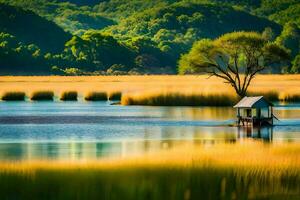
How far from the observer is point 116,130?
4188 centimetres

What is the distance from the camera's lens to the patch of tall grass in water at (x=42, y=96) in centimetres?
7825

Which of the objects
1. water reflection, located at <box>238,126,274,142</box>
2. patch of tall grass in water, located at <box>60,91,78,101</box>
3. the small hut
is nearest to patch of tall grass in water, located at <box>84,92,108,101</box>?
patch of tall grass in water, located at <box>60,91,78,101</box>

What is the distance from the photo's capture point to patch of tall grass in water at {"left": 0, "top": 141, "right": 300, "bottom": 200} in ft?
60.7

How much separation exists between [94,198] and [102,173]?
3460mm

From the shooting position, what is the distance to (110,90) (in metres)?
83.3

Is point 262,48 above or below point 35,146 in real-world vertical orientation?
above

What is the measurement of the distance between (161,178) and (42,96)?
195 feet

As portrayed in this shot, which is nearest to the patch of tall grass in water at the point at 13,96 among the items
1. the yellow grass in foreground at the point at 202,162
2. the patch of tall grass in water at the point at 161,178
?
the yellow grass in foreground at the point at 202,162

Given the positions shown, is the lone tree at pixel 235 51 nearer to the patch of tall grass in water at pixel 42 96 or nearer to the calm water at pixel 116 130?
the calm water at pixel 116 130

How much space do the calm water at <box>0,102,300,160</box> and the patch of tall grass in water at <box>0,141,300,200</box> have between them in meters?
4.69

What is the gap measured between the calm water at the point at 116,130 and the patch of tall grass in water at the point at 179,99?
6.00ft

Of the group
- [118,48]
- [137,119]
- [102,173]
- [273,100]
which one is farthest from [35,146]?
[118,48]

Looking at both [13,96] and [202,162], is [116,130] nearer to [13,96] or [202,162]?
[202,162]

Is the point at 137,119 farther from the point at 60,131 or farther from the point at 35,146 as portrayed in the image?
the point at 35,146
